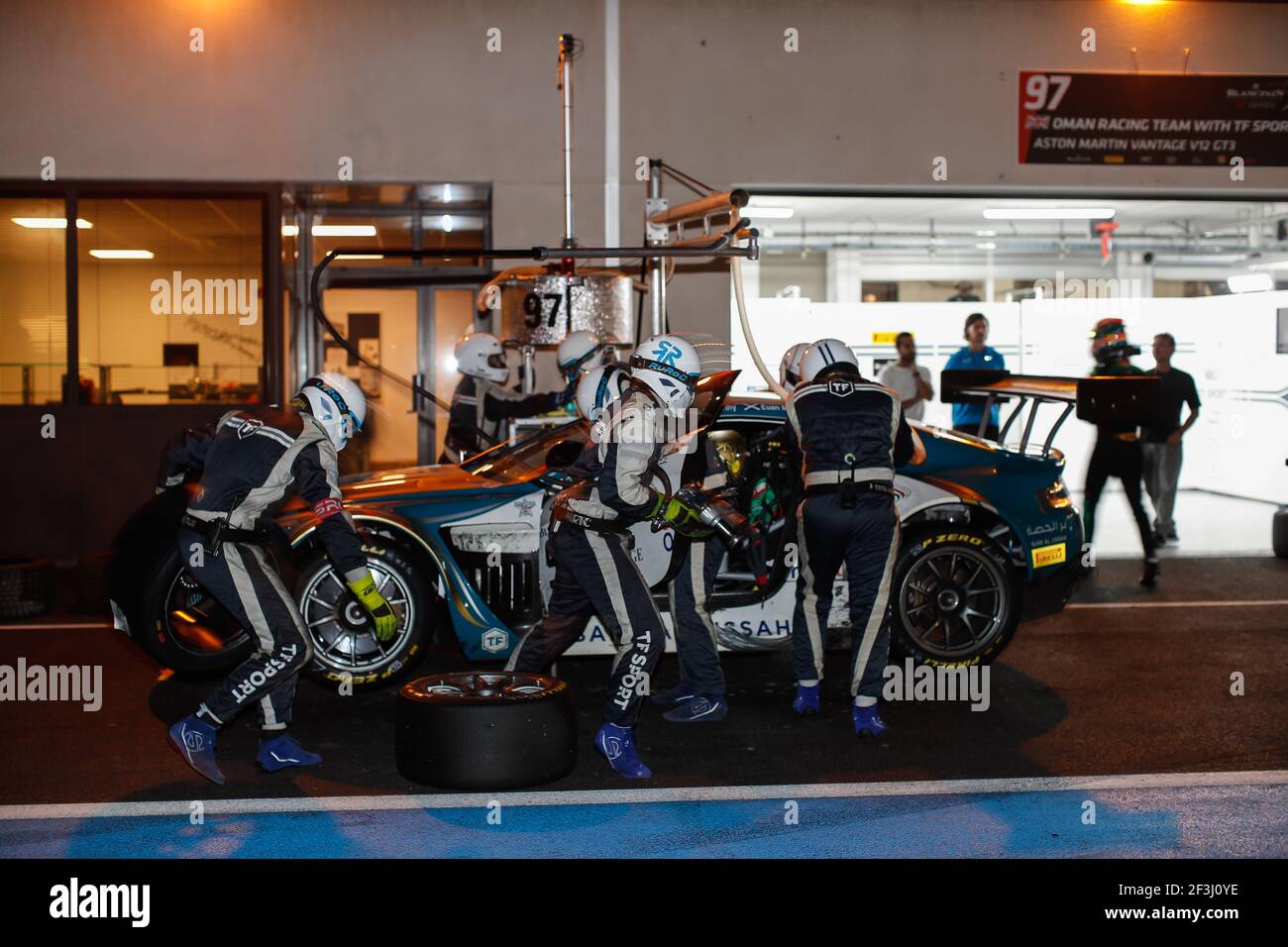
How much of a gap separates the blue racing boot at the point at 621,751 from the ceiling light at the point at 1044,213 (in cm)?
936

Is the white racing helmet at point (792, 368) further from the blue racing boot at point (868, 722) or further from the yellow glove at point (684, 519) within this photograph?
the blue racing boot at point (868, 722)

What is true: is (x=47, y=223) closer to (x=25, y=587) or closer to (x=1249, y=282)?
(x=25, y=587)

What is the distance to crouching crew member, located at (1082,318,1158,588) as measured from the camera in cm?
1050

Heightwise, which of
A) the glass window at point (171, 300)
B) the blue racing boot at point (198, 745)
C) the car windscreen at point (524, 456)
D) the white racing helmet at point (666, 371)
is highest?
the glass window at point (171, 300)

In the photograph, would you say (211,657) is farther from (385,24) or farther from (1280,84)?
(1280,84)

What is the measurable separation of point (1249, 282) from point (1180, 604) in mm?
9769

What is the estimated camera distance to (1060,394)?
781 cm

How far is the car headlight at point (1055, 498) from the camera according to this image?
7.81 metres

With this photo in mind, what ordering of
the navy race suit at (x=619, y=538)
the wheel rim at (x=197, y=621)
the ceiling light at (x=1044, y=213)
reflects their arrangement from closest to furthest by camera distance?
the navy race suit at (x=619, y=538) → the wheel rim at (x=197, y=621) → the ceiling light at (x=1044, y=213)

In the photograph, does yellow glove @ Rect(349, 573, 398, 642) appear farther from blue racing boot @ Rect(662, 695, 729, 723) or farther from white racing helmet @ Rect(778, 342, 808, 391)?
white racing helmet @ Rect(778, 342, 808, 391)

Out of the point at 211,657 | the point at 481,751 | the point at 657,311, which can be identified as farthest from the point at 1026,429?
the point at 211,657

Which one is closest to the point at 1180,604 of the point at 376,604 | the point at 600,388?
the point at 600,388

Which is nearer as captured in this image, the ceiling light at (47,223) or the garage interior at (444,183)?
the garage interior at (444,183)
